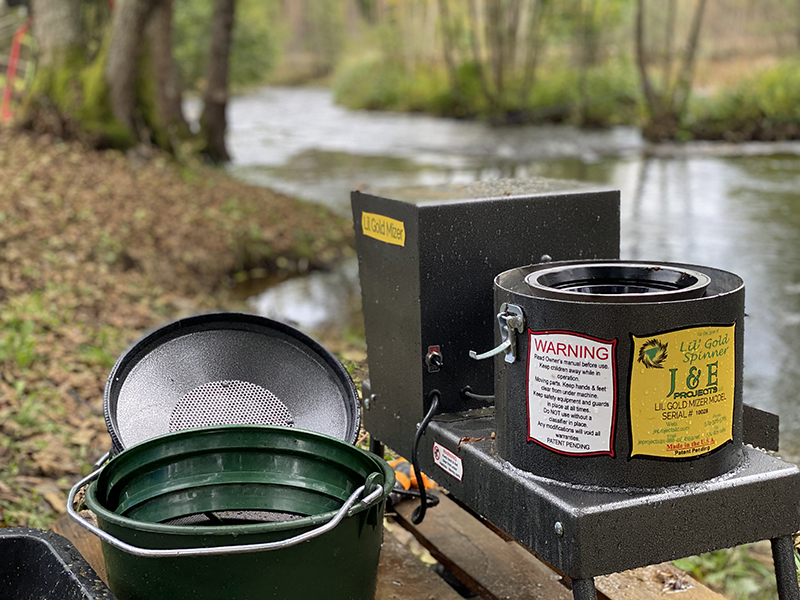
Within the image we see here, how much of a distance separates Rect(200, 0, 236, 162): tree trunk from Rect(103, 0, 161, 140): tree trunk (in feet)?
8.36

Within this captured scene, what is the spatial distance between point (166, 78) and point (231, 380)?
942 centimetres

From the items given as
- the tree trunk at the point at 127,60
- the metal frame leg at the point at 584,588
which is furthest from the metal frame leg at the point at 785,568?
the tree trunk at the point at 127,60

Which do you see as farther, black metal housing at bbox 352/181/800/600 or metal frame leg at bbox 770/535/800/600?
metal frame leg at bbox 770/535/800/600

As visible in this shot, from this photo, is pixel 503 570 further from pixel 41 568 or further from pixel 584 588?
pixel 41 568

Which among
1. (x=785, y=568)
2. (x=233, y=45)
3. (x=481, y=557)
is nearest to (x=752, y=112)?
(x=481, y=557)

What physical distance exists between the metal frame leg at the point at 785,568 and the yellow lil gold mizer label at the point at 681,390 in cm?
26

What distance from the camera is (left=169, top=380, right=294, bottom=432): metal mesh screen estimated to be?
6.42 ft

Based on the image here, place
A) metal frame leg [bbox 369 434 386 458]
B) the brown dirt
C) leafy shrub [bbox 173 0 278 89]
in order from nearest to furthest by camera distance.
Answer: metal frame leg [bbox 369 434 386 458], the brown dirt, leafy shrub [bbox 173 0 278 89]

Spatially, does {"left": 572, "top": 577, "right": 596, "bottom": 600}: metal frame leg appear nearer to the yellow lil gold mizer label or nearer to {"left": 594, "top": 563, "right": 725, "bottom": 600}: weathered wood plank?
the yellow lil gold mizer label

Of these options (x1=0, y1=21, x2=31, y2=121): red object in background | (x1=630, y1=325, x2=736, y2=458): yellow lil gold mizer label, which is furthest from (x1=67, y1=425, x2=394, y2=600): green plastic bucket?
(x1=0, y1=21, x2=31, y2=121): red object in background

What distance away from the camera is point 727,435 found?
4.88 ft

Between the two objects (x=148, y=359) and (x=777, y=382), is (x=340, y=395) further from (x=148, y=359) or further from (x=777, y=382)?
(x=777, y=382)

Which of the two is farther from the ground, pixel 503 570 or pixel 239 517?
pixel 239 517

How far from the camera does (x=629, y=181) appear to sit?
39.2ft
